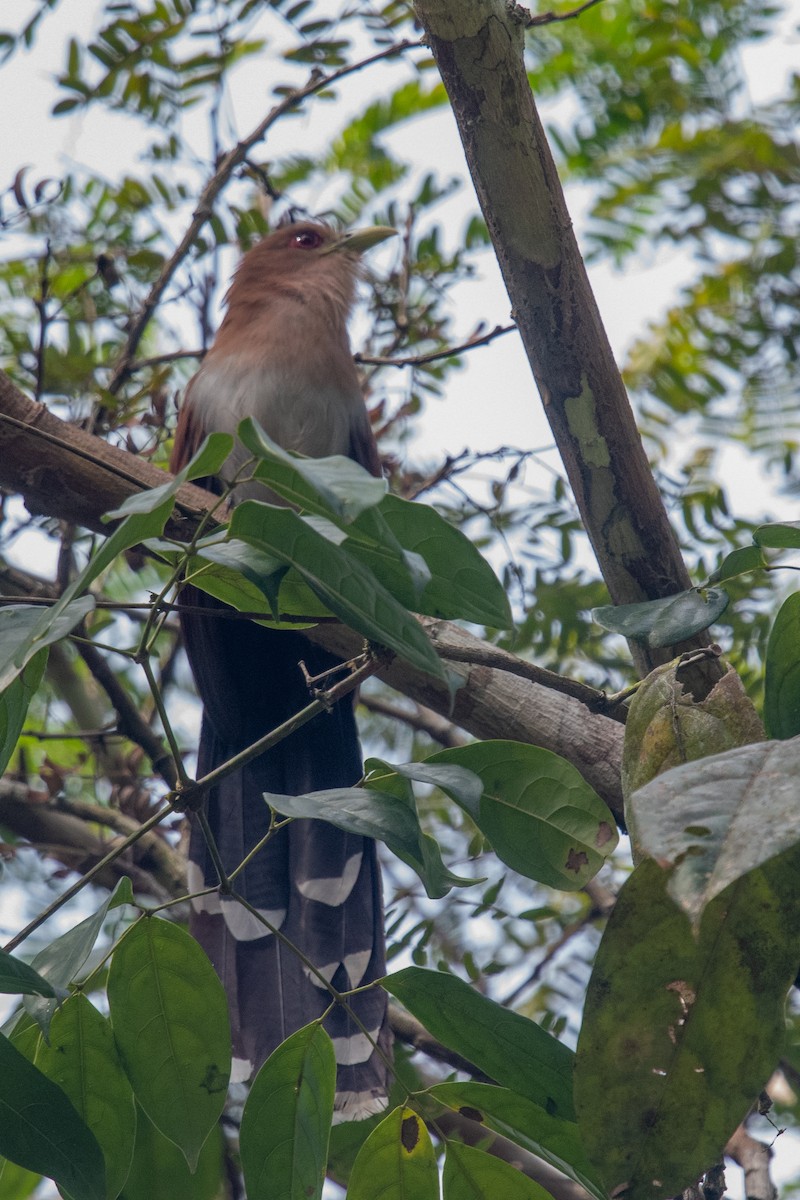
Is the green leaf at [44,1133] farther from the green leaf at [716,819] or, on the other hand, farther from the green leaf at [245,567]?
the green leaf at [716,819]

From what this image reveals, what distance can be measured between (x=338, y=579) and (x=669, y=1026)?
0.45m

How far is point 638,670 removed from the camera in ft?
6.04

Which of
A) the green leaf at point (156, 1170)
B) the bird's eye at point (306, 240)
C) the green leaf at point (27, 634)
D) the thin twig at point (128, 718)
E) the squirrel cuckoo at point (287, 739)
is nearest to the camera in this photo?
the green leaf at point (27, 634)

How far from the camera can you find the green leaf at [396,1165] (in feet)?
3.54

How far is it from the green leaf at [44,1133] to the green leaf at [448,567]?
0.50m

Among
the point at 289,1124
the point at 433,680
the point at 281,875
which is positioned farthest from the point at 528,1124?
the point at 281,875

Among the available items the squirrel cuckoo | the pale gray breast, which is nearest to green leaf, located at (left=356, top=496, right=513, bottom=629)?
the squirrel cuckoo

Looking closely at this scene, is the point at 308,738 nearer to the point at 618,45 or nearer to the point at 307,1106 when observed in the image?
the point at 307,1106

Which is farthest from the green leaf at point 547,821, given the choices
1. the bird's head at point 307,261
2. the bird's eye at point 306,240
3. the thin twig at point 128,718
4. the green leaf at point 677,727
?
the bird's eye at point 306,240

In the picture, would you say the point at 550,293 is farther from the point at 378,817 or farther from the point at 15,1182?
the point at 15,1182

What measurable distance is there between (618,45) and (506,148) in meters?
2.38

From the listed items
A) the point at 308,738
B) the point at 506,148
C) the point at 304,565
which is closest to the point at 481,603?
the point at 304,565

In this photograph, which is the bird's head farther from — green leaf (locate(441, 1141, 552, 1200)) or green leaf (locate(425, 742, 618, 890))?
green leaf (locate(441, 1141, 552, 1200))

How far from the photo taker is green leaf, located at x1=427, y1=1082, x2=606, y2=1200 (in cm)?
109
